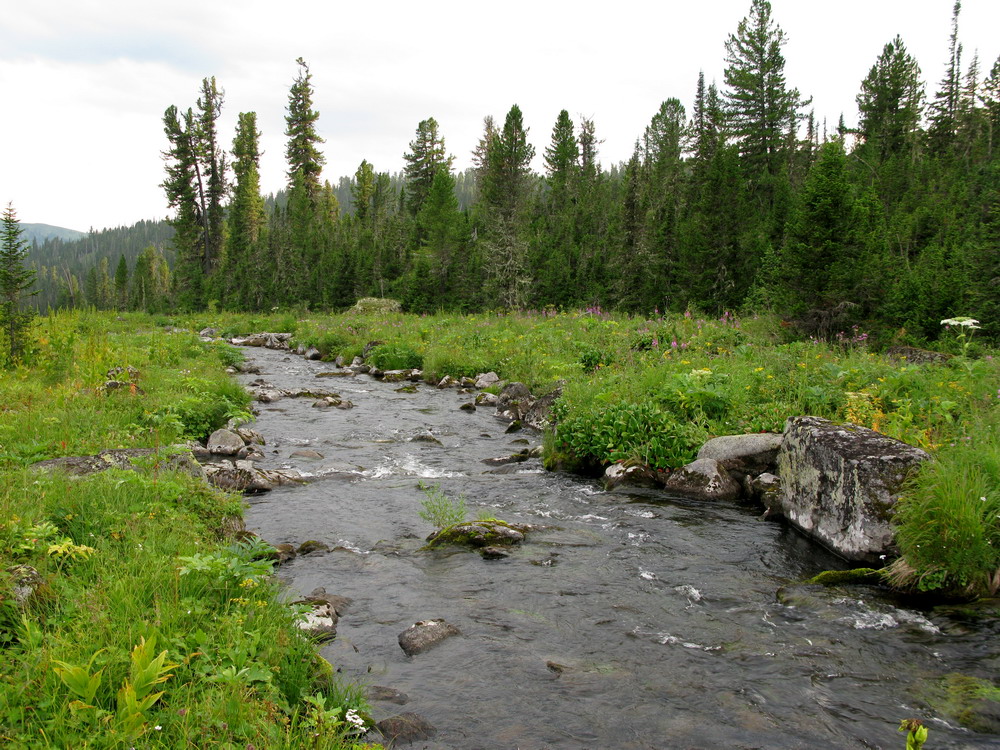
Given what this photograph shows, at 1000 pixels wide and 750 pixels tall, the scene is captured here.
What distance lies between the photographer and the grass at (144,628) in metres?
2.86

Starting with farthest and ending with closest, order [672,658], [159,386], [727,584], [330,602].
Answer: [159,386]
[727,584]
[330,602]
[672,658]

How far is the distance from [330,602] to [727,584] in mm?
3906

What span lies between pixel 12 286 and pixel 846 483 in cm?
1550

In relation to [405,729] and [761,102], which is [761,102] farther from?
[405,729]

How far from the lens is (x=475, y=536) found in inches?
279

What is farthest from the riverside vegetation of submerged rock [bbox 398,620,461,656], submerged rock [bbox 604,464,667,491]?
submerged rock [bbox 398,620,461,656]

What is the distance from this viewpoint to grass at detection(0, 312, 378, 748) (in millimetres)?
2863

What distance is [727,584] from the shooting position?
6004 mm

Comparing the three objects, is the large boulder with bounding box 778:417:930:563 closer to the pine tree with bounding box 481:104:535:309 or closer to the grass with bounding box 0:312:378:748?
the grass with bounding box 0:312:378:748

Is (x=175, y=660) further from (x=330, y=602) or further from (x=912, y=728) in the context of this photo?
(x=912, y=728)

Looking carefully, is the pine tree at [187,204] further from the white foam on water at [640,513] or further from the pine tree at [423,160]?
the white foam on water at [640,513]

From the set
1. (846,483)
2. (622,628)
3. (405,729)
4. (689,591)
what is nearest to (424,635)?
(405,729)

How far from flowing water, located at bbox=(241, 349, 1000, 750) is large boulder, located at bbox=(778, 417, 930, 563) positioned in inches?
13.3

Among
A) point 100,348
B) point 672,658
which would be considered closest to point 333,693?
point 672,658
